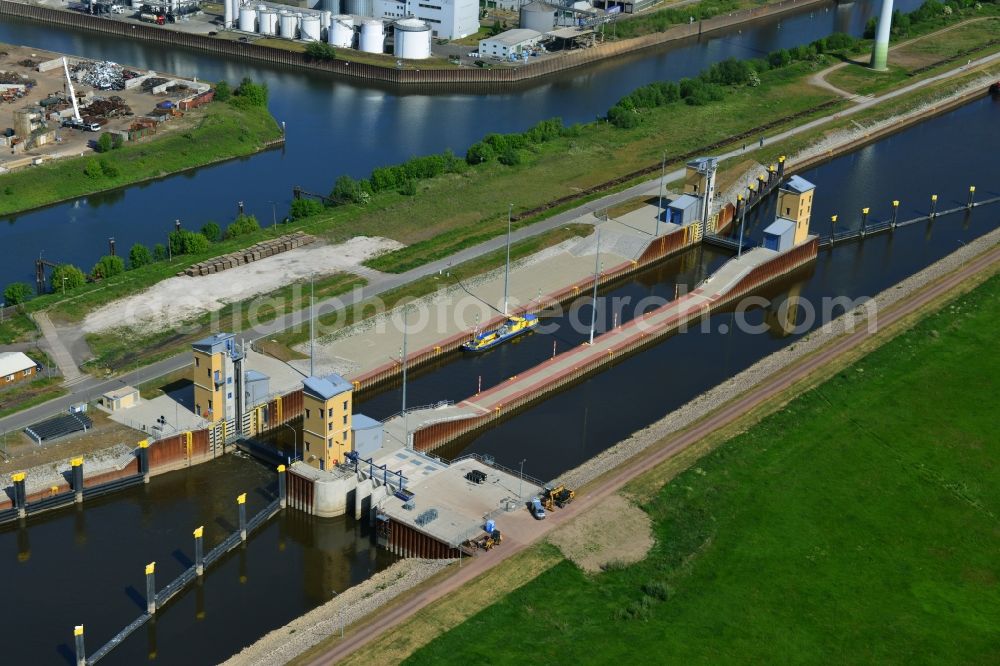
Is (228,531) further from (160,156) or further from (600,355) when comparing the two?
(160,156)

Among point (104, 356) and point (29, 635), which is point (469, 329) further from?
point (29, 635)

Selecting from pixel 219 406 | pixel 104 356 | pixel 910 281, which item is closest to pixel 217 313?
pixel 104 356

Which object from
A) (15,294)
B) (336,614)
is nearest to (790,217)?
(15,294)

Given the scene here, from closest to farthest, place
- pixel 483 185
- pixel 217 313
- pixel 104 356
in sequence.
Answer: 1. pixel 104 356
2. pixel 217 313
3. pixel 483 185

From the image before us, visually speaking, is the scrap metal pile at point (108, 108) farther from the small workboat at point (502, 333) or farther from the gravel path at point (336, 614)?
the gravel path at point (336, 614)

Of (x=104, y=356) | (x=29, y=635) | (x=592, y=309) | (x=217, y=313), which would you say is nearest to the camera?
(x=29, y=635)

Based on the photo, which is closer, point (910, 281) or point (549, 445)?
point (549, 445)

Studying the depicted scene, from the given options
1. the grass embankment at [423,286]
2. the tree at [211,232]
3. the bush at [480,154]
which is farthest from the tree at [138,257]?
the bush at [480,154]

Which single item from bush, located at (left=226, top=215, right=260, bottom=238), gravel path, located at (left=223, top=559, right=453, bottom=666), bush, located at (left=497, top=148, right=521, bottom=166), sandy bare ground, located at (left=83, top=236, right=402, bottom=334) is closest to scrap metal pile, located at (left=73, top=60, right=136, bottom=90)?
bush, located at (left=497, top=148, right=521, bottom=166)
